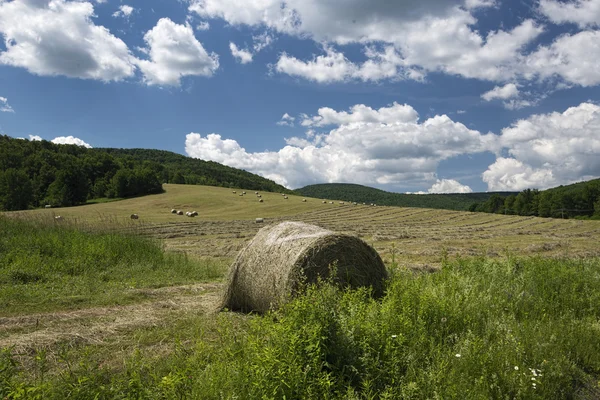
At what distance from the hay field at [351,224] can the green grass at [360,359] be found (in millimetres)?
8607

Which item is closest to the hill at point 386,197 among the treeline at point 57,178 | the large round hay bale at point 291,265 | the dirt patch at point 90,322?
the treeline at point 57,178

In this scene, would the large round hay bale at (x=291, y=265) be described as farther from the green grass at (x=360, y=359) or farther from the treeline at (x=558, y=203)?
the treeline at (x=558, y=203)

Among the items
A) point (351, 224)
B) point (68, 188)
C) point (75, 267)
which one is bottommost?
point (75, 267)

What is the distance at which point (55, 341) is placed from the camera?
16.5ft

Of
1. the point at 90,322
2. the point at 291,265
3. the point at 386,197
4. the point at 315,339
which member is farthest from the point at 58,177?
the point at 386,197

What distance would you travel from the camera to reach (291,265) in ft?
20.0

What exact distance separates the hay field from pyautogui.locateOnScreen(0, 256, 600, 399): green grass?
8.61 m

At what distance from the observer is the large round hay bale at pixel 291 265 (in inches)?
242

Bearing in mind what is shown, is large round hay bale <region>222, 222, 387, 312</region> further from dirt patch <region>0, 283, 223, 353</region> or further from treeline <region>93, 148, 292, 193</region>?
treeline <region>93, 148, 292, 193</region>

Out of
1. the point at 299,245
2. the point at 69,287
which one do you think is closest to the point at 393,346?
the point at 299,245

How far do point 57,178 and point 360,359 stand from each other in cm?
7167

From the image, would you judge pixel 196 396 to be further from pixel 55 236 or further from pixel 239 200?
pixel 239 200

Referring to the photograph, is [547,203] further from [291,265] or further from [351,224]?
[291,265]

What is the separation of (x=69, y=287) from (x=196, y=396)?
6.55 metres
